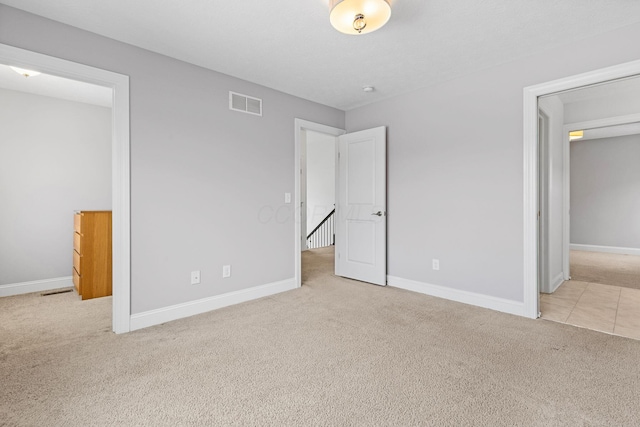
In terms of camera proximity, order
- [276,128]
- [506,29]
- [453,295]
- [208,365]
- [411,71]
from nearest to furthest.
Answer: [208,365], [506,29], [411,71], [453,295], [276,128]

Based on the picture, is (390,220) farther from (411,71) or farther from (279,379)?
(279,379)

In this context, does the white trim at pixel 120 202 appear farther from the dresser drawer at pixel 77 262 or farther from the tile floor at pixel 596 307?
the tile floor at pixel 596 307

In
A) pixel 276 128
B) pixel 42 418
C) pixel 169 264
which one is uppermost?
pixel 276 128

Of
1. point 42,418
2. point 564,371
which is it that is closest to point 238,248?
point 42,418

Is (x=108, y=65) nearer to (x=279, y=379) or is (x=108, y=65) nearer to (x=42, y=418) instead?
(x=42, y=418)

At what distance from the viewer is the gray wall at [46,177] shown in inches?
145

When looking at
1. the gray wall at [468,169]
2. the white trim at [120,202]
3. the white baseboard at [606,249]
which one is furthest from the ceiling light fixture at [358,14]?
the white baseboard at [606,249]

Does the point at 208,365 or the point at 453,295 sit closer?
the point at 208,365

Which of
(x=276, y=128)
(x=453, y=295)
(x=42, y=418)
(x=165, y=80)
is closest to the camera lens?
(x=42, y=418)

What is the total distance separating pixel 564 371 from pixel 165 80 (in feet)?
13.0

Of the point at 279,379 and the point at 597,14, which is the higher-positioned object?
the point at 597,14

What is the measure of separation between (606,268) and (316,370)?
18.5 ft

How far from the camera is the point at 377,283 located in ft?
13.5

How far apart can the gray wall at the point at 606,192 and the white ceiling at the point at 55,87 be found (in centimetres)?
920
